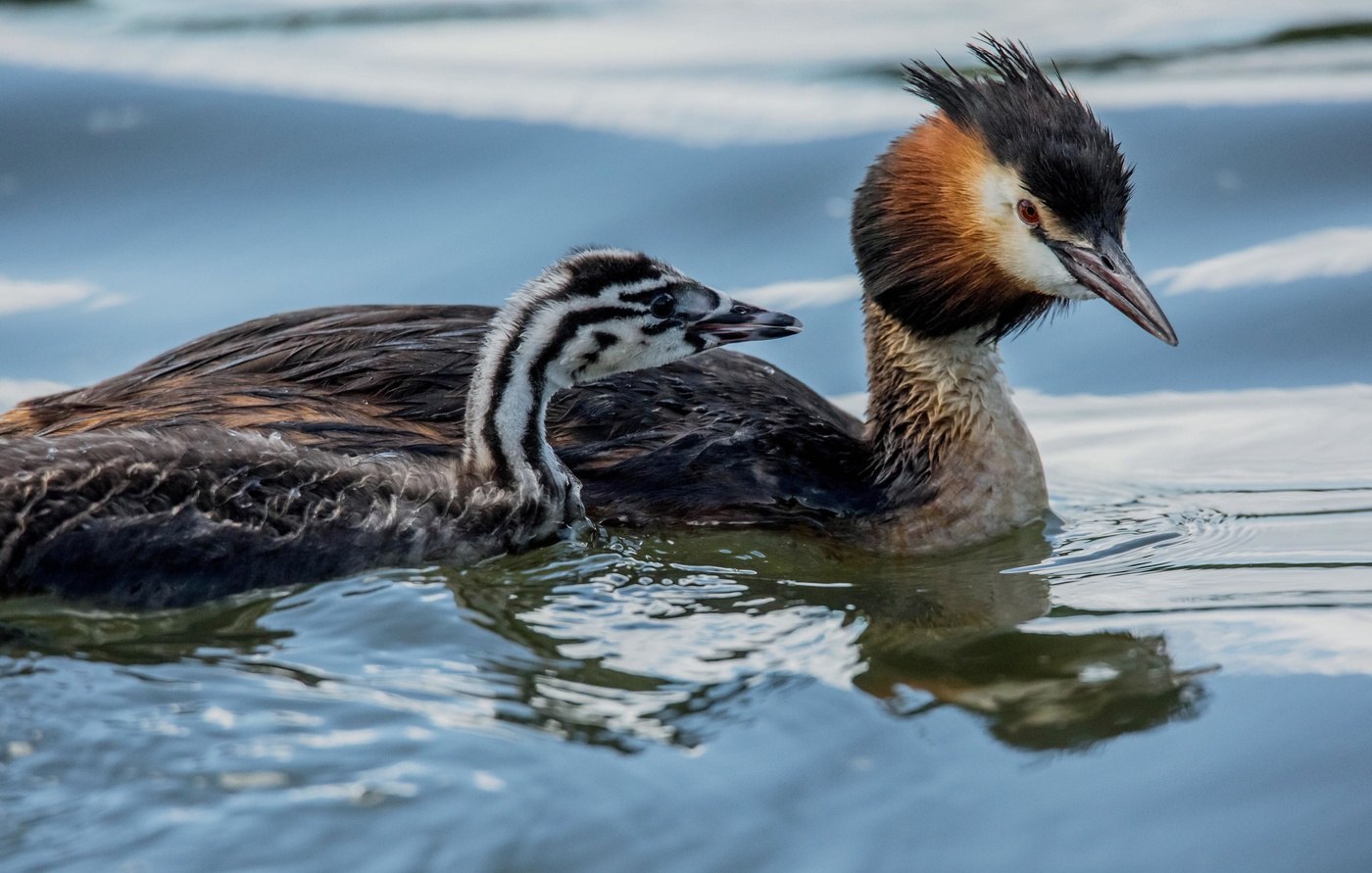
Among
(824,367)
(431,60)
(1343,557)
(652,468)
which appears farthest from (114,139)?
(1343,557)

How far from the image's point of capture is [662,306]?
579 cm

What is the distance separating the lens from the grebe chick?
5137 millimetres

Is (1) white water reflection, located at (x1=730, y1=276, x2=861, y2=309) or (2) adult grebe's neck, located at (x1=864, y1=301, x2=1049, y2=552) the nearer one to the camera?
(2) adult grebe's neck, located at (x1=864, y1=301, x2=1049, y2=552)

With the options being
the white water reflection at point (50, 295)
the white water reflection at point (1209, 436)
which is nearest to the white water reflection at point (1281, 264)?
the white water reflection at point (1209, 436)

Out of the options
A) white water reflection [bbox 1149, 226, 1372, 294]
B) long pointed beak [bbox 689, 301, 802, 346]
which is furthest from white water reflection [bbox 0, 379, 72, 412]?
white water reflection [bbox 1149, 226, 1372, 294]

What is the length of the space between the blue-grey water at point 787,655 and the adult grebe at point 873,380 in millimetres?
203

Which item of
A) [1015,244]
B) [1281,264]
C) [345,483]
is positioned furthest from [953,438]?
[1281,264]

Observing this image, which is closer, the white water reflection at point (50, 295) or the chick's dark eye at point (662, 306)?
the chick's dark eye at point (662, 306)

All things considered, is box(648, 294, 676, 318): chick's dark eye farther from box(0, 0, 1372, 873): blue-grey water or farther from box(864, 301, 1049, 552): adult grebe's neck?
box(864, 301, 1049, 552): adult grebe's neck

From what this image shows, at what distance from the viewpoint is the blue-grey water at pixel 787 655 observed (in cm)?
414

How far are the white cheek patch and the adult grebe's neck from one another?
32 centimetres

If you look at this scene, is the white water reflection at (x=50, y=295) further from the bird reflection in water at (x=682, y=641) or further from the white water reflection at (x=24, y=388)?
the bird reflection in water at (x=682, y=641)

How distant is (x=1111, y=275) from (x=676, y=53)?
557 centimetres

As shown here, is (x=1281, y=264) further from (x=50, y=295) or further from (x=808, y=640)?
(x=50, y=295)
